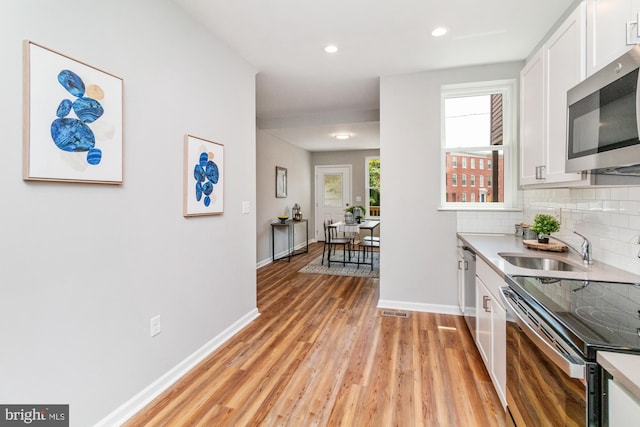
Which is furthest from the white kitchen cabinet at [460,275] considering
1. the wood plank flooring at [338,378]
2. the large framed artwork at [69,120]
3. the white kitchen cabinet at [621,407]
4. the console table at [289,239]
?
the console table at [289,239]

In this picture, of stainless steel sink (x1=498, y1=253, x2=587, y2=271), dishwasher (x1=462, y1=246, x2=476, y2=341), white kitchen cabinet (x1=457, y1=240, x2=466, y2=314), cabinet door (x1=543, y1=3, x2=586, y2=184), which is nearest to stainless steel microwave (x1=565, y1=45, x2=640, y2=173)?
cabinet door (x1=543, y1=3, x2=586, y2=184)

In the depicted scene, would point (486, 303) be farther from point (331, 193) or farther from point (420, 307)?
point (331, 193)

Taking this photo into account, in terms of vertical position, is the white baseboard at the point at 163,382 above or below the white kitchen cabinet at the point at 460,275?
below

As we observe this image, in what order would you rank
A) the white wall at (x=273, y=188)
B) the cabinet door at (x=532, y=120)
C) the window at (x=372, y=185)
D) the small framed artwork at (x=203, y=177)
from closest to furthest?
the cabinet door at (x=532, y=120) → the small framed artwork at (x=203, y=177) → the white wall at (x=273, y=188) → the window at (x=372, y=185)

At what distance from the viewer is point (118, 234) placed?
1.77 m

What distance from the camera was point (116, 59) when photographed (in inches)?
69.2

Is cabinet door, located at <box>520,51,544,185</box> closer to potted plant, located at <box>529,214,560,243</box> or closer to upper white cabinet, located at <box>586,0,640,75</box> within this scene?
potted plant, located at <box>529,214,560,243</box>

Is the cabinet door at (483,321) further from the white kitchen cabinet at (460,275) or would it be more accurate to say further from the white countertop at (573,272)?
the white kitchen cabinet at (460,275)

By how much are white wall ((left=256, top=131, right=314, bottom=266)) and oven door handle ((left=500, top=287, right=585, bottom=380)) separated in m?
4.81

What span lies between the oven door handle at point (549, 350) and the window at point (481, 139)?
2141 mm

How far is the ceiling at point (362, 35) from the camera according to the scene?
7.44 ft

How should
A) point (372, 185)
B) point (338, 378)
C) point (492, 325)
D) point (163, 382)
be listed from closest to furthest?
point (492, 325) < point (163, 382) < point (338, 378) < point (372, 185)

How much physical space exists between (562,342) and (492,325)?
1.03 metres

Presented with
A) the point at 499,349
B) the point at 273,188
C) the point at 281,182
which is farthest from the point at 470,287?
the point at 281,182
